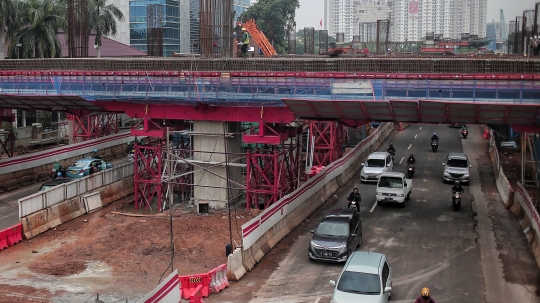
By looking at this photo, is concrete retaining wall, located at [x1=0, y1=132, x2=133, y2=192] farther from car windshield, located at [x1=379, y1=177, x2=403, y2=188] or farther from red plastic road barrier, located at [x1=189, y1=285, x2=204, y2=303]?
red plastic road barrier, located at [x1=189, y1=285, x2=204, y2=303]

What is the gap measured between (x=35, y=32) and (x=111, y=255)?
35307 mm

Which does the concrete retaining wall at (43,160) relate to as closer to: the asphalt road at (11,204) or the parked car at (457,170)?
the asphalt road at (11,204)

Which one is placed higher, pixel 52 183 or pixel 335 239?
pixel 52 183

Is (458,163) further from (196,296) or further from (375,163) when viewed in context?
(196,296)

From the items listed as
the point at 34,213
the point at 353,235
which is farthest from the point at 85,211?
the point at 353,235

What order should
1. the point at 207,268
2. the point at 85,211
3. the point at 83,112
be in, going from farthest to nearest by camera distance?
1. the point at 83,112
2. the point at 85,211
3. the point at 207,268

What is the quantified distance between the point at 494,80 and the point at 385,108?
420 cm

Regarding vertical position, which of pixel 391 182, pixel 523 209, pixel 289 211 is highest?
pixel 391 182

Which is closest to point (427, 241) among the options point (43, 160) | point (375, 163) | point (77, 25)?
point (375, 163)

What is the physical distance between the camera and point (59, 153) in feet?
141

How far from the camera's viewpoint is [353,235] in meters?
24.1

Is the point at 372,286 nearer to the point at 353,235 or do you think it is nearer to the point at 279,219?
the point at 353,235

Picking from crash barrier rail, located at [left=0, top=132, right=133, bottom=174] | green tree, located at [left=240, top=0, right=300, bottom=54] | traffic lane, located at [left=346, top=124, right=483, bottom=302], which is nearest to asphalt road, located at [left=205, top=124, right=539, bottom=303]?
traffic lane, located at [left=346, top=124, right=483, bottom=302]

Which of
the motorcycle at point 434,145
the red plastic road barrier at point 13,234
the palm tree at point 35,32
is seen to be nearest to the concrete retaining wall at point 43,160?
the palm tree at point 35,32
